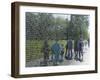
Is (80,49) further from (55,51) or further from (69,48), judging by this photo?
(55,51)

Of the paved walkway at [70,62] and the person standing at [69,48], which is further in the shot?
the person standing at [69,48]

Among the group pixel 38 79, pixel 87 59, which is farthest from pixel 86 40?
pixel 38 79

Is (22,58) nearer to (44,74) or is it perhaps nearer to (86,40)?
(44,74)

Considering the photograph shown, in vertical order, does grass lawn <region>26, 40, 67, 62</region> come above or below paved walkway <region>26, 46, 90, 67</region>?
above

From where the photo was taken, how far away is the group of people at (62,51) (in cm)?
184

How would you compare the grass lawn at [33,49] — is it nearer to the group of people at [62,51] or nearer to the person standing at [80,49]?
the group of people at [62,51]

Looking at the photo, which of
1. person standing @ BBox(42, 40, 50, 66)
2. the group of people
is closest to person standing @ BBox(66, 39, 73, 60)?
the group of people

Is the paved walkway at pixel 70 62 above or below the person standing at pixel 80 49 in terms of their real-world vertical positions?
below

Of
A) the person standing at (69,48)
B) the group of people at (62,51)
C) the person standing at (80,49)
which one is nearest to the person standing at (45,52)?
the group of people at (62,51)

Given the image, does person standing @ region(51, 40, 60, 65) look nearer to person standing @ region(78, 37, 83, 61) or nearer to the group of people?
the group of people

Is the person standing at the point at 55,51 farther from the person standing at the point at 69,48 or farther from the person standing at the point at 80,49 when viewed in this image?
the person standing at the point at 80,49

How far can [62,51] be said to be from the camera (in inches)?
74.4

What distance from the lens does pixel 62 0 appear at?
191 cm

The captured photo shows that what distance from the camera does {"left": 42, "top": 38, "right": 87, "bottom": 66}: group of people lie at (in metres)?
1.84
